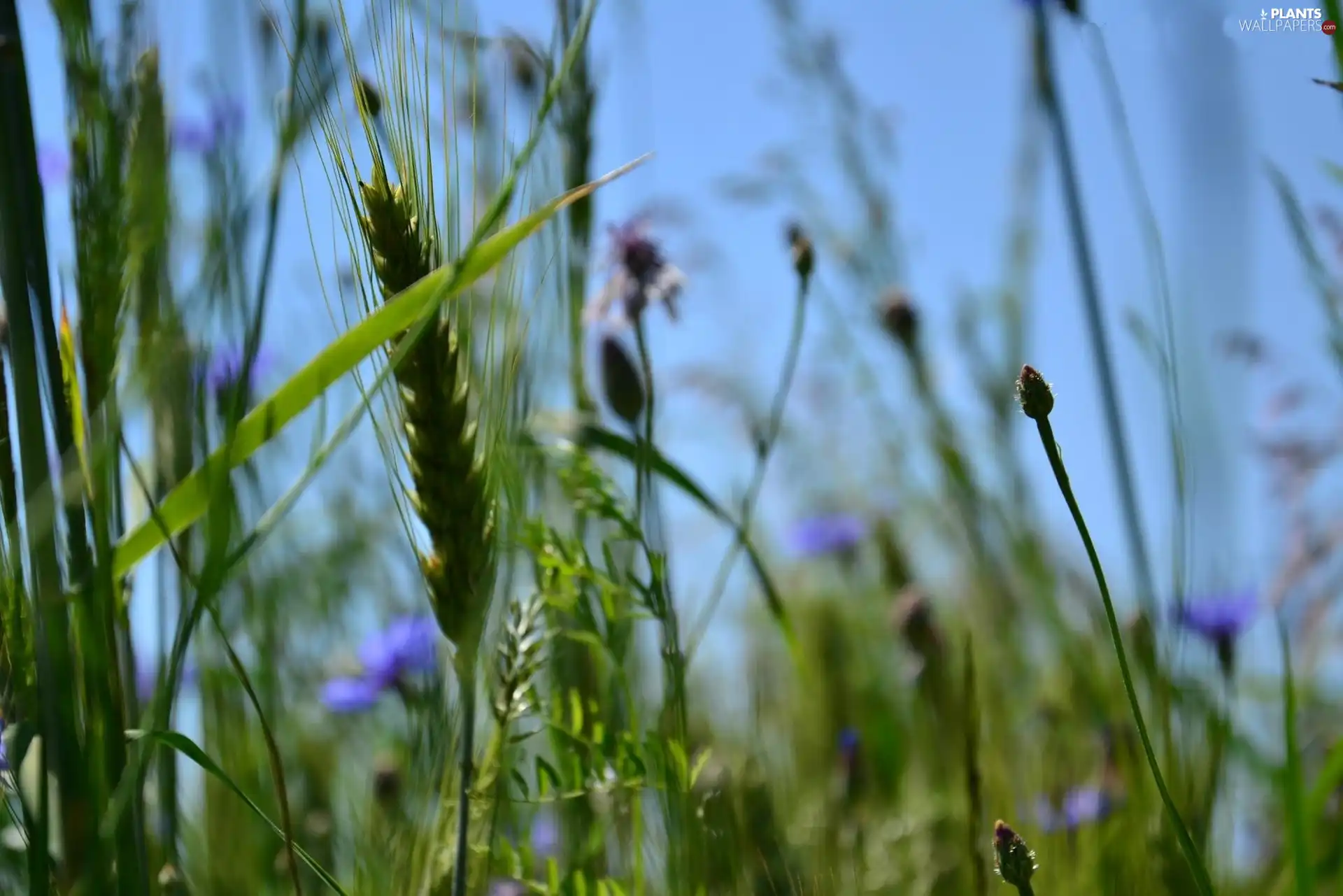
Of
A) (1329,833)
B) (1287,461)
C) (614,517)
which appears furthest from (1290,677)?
(1287,461)

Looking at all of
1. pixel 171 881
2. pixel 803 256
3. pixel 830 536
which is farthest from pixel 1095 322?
pixel 830 536

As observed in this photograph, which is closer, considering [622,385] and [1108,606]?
[1108,606]

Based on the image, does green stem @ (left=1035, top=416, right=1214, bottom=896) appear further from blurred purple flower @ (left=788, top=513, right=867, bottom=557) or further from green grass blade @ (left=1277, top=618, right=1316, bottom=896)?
blurred purple flower @ (left=788, top=513, right=867, bottom=557)

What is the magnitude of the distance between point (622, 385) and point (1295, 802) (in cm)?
41

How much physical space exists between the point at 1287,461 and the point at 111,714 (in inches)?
Answer: 45.3

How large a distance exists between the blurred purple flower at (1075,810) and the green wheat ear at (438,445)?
1.45 ft

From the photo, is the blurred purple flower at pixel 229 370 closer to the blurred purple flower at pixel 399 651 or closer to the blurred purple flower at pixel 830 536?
the blurred purple flower at pixel 399 651

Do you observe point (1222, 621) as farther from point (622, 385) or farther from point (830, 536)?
point (830, 536)

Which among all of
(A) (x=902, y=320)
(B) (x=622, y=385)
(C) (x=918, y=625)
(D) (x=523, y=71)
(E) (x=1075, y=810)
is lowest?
(E) (x=1075, y=810)

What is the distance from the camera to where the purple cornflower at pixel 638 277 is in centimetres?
80

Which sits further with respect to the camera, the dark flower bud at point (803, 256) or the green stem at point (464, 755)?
the dark flower bud at point (803, 256)

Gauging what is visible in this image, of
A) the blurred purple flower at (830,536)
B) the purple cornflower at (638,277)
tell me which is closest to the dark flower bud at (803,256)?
the purple cornflower at (638,277)

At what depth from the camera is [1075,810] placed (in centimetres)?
86

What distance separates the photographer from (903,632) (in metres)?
0.85
